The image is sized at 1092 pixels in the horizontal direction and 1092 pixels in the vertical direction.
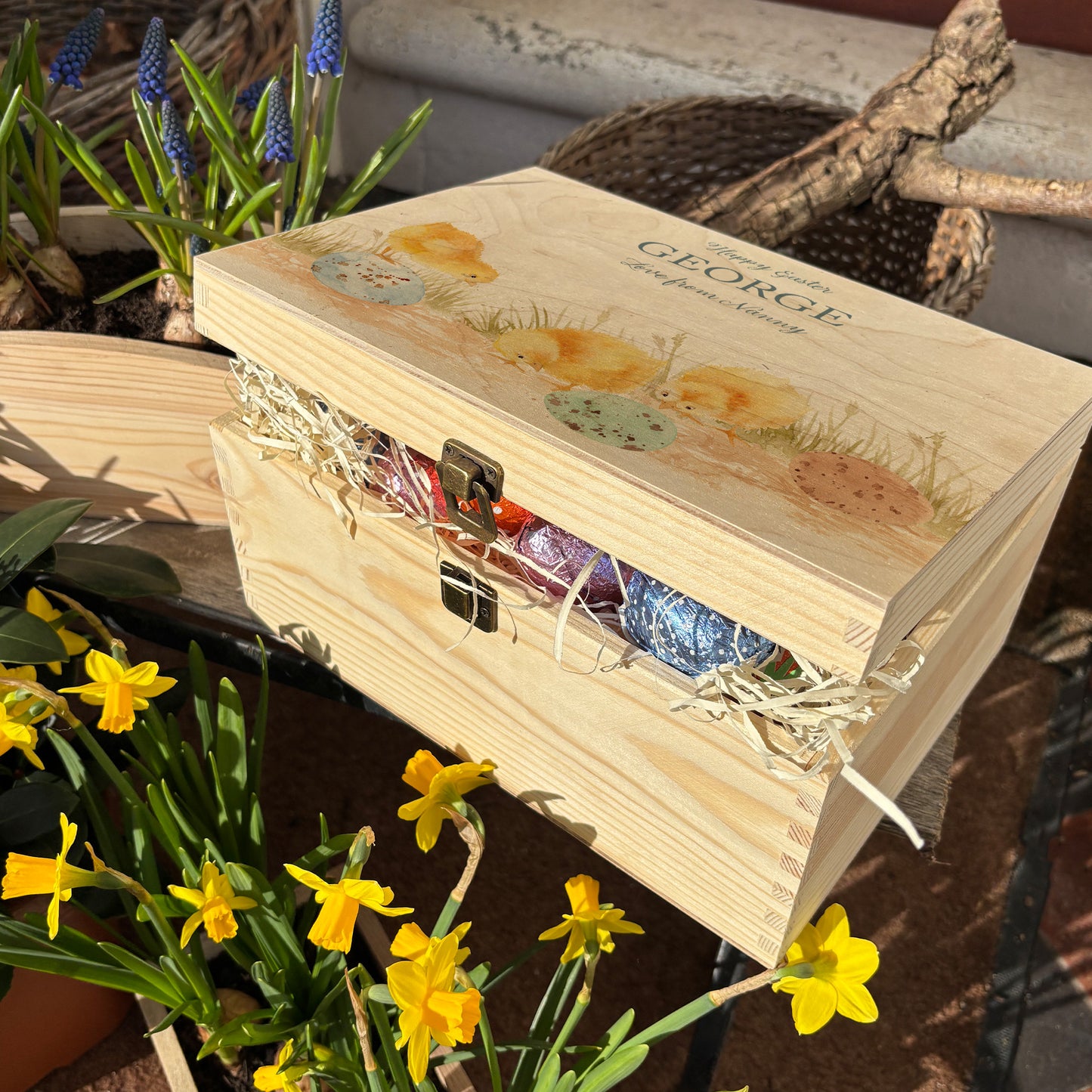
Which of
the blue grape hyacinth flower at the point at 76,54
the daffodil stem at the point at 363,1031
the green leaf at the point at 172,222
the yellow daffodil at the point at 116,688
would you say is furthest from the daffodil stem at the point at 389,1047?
the blue grape hyacinth flower at the point at 76,54

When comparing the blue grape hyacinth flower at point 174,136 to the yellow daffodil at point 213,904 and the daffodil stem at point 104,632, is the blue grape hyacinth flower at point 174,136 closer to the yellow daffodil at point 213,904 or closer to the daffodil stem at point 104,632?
the daffodil stem at point 104,632

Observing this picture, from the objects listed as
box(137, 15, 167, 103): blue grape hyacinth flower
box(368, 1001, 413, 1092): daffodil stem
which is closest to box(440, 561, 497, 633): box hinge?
box(368, 1001, 413, 1092): daffodil stem

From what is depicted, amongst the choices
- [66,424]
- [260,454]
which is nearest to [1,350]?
[66,424]

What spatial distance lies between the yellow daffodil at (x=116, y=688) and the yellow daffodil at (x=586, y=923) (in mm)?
274

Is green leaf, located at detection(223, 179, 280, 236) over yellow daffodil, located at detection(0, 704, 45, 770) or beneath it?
over

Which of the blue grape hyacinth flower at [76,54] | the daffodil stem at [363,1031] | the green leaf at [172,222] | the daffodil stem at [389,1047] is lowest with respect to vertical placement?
the daffodil stem at [389,1047]

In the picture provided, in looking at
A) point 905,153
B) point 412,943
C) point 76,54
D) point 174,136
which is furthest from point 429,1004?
point 905,153

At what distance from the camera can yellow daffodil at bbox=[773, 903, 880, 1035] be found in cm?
49

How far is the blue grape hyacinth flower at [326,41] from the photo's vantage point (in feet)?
2.74

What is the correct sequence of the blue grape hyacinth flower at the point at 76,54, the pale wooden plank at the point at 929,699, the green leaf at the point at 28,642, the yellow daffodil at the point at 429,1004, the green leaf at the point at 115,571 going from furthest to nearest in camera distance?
the blue grape hyacinth flower at the point at 76,54, the green leaf at the point at 115,571, the green leaf at the point at 28,642, the pale wooden plank at the point at 929,699, the yellow daffodil at the point at 429,1004

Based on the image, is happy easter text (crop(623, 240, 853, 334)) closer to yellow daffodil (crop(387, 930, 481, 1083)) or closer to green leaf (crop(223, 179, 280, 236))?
green leaf (crop(223, 179, 280, 236))

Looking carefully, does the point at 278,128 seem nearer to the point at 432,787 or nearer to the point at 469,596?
the point at 469,596

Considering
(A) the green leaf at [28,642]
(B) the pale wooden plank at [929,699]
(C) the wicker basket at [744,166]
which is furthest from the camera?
(C) the wicker basket at [744,166]

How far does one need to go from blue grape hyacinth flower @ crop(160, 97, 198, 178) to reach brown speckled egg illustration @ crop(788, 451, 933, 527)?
24.6 inches
